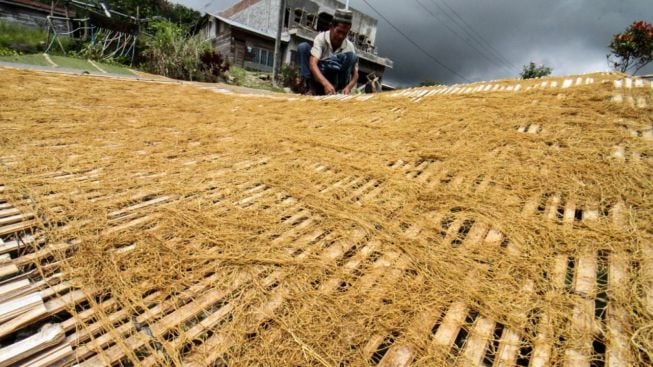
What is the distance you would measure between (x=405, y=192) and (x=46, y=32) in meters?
12.6

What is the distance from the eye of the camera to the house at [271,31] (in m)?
15.5

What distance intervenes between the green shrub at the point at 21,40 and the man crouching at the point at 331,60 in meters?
8.92

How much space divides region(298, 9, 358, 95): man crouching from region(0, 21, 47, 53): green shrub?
29.3ft

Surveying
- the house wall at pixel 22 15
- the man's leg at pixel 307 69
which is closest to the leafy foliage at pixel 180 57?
the man's leg at pixel 307 69

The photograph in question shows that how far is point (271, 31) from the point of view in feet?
58.8

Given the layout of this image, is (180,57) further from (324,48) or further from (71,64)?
(324,48)

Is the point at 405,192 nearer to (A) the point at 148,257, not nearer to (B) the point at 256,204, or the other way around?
(B) the point at 256,204

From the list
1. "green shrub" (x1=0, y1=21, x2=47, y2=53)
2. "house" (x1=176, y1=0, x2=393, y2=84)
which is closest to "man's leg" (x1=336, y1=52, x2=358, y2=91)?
"green shrub" (x1=0, y1=21, x2=47, y2=53)

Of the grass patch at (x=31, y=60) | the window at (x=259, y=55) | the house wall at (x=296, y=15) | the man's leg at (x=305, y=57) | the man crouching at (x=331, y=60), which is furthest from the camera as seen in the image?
the house wall at (x=296, y=15)

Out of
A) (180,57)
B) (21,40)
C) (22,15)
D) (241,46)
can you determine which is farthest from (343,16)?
(22,15)

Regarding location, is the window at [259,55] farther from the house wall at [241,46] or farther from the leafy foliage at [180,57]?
the leafy foliage at [180,57]

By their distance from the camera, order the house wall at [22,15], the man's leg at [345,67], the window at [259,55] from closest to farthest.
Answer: the man's leg at [345,67] → the house wall at [22,15] → the window at [259,55]

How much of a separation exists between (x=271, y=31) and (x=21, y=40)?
11.8m

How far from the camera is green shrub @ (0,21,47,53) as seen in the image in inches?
329
